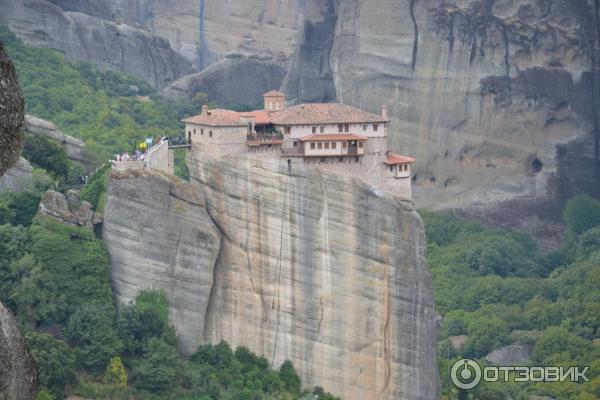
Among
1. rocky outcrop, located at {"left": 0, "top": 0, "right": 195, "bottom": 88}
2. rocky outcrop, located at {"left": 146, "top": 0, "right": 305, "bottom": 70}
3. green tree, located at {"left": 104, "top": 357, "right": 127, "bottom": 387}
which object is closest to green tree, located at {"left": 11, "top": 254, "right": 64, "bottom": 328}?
green tree, located at {"left": 104, "top": 357, "right": 127, "bottom": 387}

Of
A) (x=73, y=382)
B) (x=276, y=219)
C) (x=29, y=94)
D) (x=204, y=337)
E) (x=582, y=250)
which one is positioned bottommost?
(x=73, y=382)

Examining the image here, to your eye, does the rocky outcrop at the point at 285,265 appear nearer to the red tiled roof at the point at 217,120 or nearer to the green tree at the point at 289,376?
the green tree at the point at 289,376

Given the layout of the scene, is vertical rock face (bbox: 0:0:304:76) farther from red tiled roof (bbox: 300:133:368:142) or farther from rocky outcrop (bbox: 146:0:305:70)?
red tiled roof (bbox: 300:133:368:142)

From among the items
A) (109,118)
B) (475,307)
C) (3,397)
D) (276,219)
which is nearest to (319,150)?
(276,219)

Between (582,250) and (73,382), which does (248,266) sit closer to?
(73,382)

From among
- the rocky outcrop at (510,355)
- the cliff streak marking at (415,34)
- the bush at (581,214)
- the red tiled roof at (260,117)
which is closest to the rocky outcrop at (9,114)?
the red tiled roof at (260,117)
